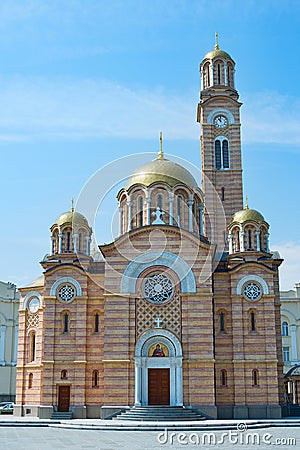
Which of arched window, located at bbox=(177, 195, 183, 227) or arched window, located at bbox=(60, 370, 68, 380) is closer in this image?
arched window, located at bbox=(60, 370, 68, 380)

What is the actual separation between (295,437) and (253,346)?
32.7 feet

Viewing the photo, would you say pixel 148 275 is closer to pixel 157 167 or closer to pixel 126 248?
pixel 126 248

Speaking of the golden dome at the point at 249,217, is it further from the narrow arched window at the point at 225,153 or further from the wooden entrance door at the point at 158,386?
the wooden entrance door at the point at 158,386

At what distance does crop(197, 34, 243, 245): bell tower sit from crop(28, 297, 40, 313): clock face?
1174cm

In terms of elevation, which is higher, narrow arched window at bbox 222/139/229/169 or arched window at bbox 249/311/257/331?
narrow arched window at bbox 222/139/229/169

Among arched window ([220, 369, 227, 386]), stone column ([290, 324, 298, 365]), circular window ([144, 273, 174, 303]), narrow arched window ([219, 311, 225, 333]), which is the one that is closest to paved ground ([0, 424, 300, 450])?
arched window ([220, 369, 227, 386])

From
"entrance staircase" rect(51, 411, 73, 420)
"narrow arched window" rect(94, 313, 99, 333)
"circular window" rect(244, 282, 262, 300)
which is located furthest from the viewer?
"narrow arched window" rect(94, 313, 99, 333)

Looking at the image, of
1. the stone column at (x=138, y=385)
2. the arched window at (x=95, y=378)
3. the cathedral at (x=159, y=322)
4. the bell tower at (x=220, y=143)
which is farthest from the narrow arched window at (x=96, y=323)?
the bell tower at (x=220, y=143)

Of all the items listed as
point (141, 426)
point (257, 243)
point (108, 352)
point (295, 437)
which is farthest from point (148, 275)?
point (295, 437)

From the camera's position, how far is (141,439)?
2111 centimetres

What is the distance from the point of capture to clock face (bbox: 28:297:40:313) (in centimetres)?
3503

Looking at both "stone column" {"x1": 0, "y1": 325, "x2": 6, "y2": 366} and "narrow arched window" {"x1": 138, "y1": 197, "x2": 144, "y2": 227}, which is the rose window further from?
"stone column" {"x1": 0, "y1": 325, "x2": 6, "y2": 366}

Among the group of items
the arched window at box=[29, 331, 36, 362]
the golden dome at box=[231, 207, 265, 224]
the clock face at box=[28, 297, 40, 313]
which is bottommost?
the arched window at box=[29, 331, 36, 362]

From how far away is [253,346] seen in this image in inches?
1219
